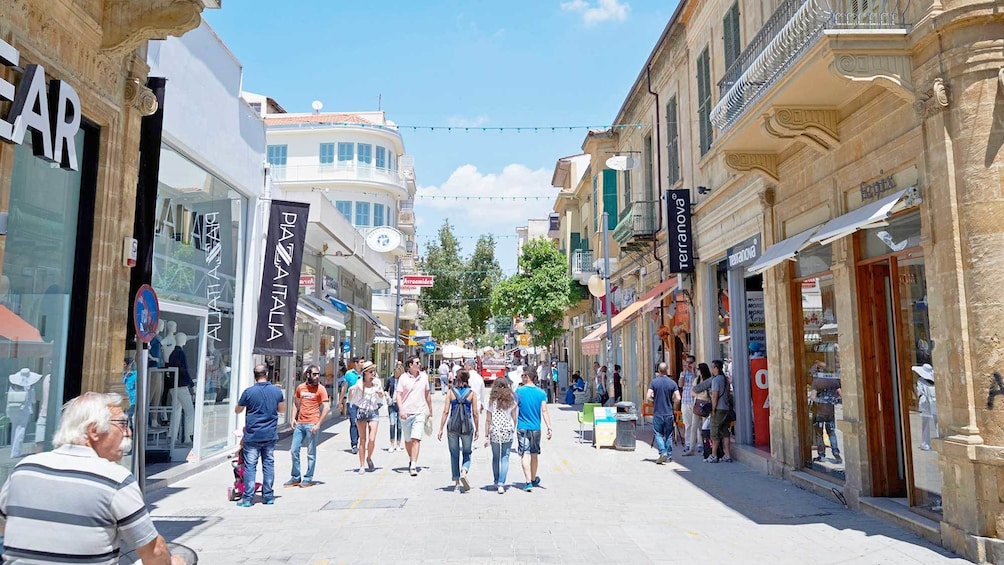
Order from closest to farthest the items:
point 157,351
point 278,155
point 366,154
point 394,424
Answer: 1. point 157,351
2. point 394,424
3. point 366,154
4. point 278,155

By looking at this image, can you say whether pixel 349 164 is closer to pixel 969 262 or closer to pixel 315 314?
pixel 315 314

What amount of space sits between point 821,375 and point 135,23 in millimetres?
9902

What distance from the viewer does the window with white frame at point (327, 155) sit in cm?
3897

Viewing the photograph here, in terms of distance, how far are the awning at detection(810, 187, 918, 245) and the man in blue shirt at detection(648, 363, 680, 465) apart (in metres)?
5.12

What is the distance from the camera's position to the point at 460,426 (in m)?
9.57

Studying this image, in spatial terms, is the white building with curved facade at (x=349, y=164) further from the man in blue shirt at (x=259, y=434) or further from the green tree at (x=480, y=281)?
the man in blue shirt at (x=259, y=434)

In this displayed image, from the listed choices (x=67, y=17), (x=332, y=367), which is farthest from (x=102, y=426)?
(x=332, y=367)

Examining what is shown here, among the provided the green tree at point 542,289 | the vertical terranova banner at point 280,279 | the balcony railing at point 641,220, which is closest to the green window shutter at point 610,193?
the balcony railing at point 641,220

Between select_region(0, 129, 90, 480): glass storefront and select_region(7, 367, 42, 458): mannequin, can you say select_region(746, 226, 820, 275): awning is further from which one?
select_region(7, 367, 42, 458): mannequin

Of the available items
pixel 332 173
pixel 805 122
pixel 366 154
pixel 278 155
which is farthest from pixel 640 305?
pixel 278 155

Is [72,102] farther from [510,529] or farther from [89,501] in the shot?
[510,529]

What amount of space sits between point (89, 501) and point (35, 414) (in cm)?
537

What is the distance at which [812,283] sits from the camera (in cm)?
982

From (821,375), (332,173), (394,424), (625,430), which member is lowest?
(625,430)
